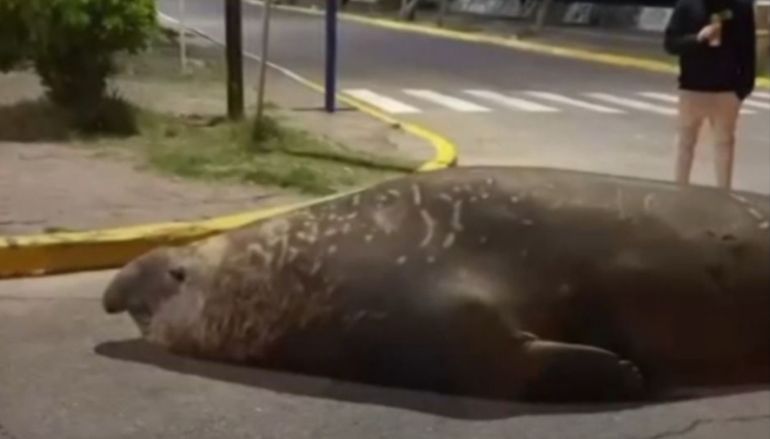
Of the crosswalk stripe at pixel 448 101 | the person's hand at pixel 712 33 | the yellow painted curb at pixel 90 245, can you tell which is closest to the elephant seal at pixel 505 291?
the yellow painted curb at pixel 90 245

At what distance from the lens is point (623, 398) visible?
603 cm

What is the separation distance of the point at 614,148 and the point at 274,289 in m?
8.86

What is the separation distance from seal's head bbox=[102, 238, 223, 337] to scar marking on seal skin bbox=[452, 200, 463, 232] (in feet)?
2.78

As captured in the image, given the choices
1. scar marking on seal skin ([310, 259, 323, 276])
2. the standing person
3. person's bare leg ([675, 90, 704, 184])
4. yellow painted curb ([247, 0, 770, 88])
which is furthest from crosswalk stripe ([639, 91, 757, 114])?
scar marking on seal skin ([310, 259, 323, 276])

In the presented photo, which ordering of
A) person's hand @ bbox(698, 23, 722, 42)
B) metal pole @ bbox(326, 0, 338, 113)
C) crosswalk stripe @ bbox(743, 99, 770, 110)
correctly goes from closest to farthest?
1. person's hand @ bbox(698, 23, 722, 42)
2. metal pole @ bbox(326, 0, 338, 113)
3. crosswalk stripe @ bbox(743, 99, 770, 110)

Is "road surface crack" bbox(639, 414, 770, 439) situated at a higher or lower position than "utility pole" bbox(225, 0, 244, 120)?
higher

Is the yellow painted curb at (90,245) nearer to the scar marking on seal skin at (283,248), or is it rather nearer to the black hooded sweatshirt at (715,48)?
the scar marking on seal skin at (283,248)

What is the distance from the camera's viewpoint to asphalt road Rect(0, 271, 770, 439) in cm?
579

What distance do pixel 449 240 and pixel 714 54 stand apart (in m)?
3.72

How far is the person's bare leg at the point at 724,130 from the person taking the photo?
9.64m

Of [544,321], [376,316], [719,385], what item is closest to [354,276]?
[376,316]

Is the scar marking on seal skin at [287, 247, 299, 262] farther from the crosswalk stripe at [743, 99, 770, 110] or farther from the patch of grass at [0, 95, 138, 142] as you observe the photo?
the crosswalk stripe at [743, 99, 770, 110]

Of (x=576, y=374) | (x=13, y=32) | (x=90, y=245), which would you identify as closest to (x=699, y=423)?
(x=576, y=374)

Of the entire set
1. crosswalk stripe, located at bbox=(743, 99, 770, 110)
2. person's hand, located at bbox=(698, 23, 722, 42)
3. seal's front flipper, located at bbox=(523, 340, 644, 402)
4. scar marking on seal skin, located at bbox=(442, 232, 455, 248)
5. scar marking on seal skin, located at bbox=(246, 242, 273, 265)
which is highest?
person's hand, located at bbox=(698, 23, 722, 42)
